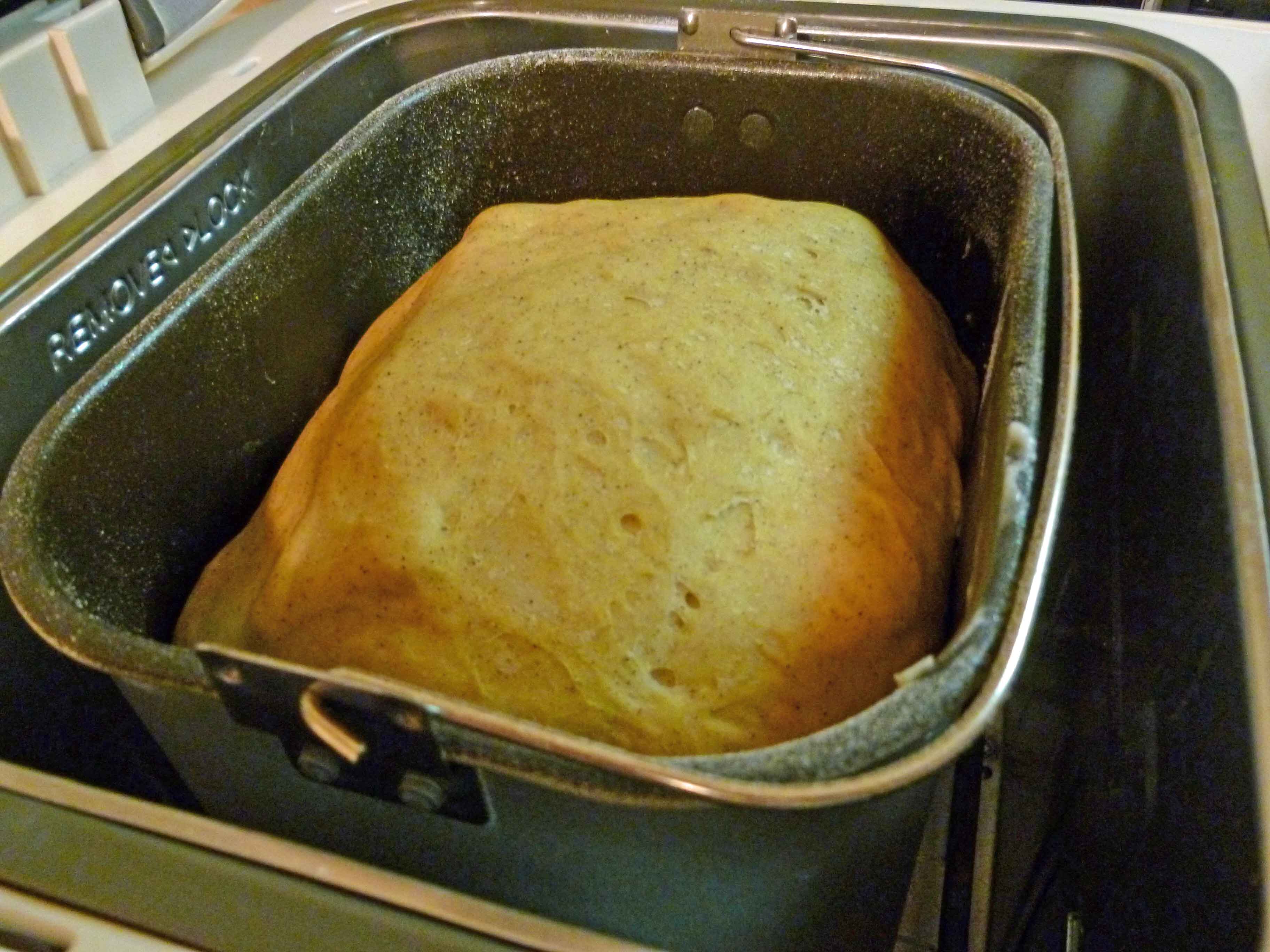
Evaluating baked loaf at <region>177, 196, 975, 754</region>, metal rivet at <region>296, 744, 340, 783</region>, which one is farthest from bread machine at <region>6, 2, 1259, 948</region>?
baked loaf at <region>177, 196, 975, 754</region>

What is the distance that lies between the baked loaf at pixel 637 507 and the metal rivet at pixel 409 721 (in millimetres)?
210

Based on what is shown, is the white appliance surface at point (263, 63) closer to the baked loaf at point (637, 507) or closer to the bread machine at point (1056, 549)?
the bread machine at point (1056, 549)

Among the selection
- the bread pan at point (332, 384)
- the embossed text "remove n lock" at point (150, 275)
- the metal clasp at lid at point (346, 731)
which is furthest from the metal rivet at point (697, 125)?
the metal clasp at lid at point (346, 731)

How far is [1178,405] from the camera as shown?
0.62 m

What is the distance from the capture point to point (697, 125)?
96 cm

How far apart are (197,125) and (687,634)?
2.08 feet

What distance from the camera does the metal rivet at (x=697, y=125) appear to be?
0.95m

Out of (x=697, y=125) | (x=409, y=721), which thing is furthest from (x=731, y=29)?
(x=409, y=721)

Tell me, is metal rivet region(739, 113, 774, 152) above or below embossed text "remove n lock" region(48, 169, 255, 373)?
below

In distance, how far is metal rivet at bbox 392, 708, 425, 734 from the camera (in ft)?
1.31

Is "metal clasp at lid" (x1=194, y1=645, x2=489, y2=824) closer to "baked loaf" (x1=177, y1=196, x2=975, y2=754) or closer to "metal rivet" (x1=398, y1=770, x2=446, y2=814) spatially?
"metal rivet" (x1=398, y1=770, x2=446, y2=814)

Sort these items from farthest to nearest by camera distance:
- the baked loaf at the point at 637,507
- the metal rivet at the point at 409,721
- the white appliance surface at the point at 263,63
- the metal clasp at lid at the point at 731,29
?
1. the metal clasp at lid at the point at 731,29
2. the white appliance surface at the point at 263,63
3. the baked loaf at the point at 637,507
4. the metal rivet at the point at 409,721

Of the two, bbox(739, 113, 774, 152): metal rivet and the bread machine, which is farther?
bbox(739, 113, 774, 152): metal rivet

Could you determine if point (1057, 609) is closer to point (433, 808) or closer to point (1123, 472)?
point (1123, 472)
